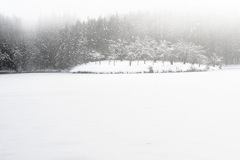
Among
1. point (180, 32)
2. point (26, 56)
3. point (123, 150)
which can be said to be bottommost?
point (123, 150)

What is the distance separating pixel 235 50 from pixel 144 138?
398 feet

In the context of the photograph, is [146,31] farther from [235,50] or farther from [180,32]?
[235,50]

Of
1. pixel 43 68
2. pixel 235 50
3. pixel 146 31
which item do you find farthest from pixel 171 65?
pixel 43 68

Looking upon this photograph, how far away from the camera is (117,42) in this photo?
340 ft

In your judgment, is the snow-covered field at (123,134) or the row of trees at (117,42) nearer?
the snow-covered field at (123,134)

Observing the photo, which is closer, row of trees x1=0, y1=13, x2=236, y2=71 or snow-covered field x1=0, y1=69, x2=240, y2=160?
snow-covered field x1=0, y1=69, x2=240, y2=160

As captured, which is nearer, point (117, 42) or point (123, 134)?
point (123, 134)

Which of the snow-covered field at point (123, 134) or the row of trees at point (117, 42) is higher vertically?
the row of trees at point (117, 42)

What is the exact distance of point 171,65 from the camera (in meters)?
81.5

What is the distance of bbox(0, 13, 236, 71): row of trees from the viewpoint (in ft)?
310

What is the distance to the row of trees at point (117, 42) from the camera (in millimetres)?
94438

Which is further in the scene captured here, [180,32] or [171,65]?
[180,32]

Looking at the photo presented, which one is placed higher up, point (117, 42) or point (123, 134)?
point (117, 42)

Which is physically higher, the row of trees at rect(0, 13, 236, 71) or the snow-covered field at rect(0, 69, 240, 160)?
the row of trees at rect(0, 13, 236, 71)
